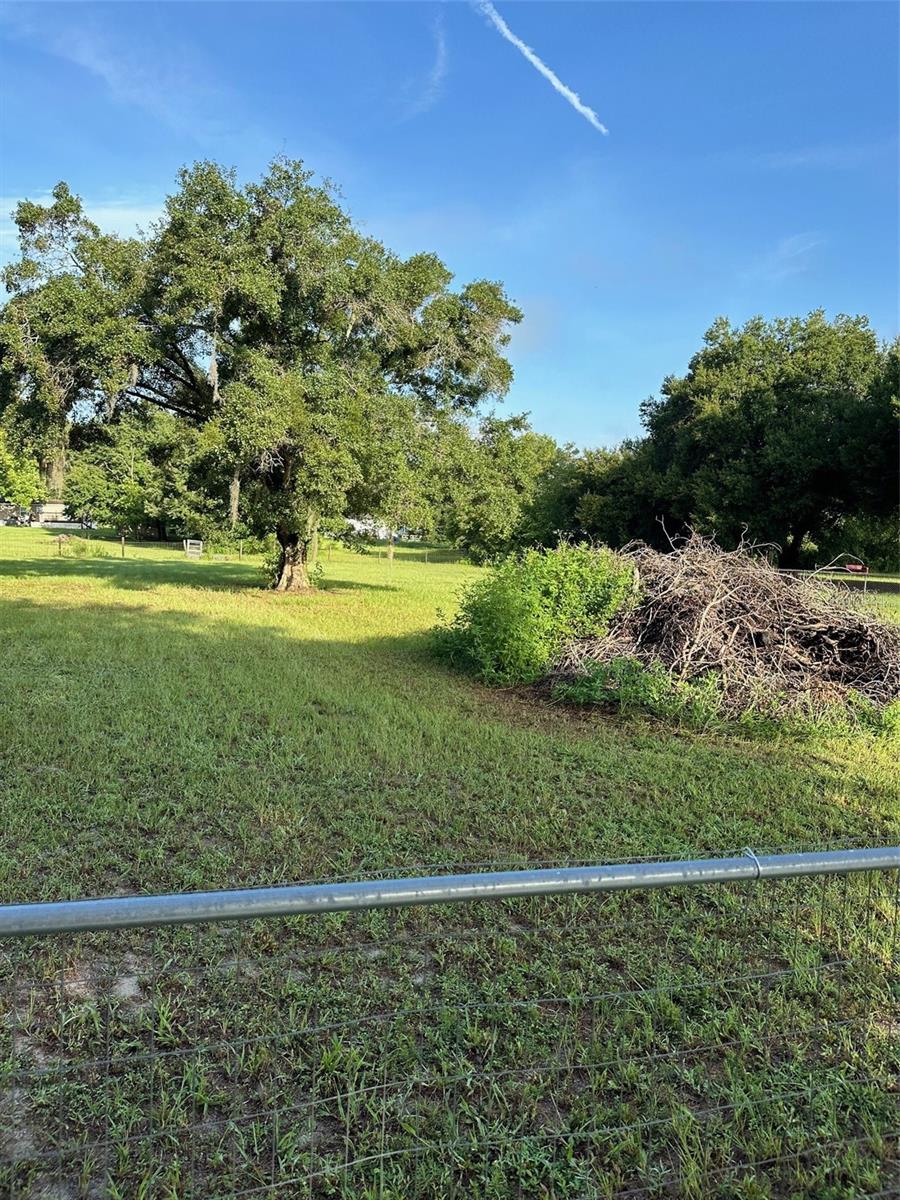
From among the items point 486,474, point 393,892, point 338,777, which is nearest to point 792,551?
point 486,474

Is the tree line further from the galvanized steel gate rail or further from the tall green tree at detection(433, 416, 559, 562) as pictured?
the galvanized steel gate rail

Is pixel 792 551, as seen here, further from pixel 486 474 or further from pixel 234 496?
pixel 234 496

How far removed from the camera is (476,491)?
51.1 feet

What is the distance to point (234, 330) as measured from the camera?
13.8 m

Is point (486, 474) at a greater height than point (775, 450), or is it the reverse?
point (775, 450)

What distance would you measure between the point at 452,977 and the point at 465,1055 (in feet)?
1.17

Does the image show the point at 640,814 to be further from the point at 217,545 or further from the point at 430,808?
the point at 217,545

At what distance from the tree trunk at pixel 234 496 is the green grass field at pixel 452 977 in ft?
26.4

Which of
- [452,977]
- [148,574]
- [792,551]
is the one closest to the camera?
[452,977]

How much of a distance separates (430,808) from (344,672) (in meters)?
3.93

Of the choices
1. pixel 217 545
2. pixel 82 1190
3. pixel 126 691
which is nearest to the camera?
pixel 82 1190

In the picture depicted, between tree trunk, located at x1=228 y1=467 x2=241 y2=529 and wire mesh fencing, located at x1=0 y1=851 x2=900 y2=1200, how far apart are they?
11031 mm

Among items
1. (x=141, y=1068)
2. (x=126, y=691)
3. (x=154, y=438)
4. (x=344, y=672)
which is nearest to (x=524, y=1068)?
(x=141, y=1068)

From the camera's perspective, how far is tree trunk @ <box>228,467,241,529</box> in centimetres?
1298
